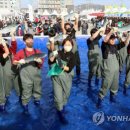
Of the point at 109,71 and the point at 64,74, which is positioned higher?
the point at 64,74

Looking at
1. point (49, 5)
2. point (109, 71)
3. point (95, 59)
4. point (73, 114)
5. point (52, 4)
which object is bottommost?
point (49, 5)

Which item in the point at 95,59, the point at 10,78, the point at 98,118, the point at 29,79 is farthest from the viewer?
the point at 95,59

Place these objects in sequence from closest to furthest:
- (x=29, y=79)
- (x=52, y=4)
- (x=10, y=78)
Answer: (x=29, y=79), (x=10, y=78), (x=52, y=4)

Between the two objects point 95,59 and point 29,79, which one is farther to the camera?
point 95,59

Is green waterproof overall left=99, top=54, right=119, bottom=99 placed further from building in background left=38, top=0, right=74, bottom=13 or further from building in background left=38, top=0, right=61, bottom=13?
building in background left=38, top=0, right=61, bottom=13

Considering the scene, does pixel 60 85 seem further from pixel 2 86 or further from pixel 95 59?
pixel 95 59

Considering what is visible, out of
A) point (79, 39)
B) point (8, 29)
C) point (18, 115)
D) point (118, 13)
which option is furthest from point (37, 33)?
point (118, 13)

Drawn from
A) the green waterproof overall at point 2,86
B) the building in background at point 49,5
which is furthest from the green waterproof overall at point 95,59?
the building in background at point 49,5

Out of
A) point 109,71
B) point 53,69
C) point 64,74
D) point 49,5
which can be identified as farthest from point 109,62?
point 49,5

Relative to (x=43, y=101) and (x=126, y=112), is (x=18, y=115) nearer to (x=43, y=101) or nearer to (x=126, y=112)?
(x=43, y=101)

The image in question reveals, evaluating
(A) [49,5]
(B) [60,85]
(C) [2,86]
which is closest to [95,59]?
(B) [60,85]

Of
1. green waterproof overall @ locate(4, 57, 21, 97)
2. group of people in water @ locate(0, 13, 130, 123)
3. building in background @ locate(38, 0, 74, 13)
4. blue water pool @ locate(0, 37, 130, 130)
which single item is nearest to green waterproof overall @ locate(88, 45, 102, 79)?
blue water pool @ locate(0, 37, 130, 130)

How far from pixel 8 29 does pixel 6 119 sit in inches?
101

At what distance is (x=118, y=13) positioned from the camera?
3444 centimetres
